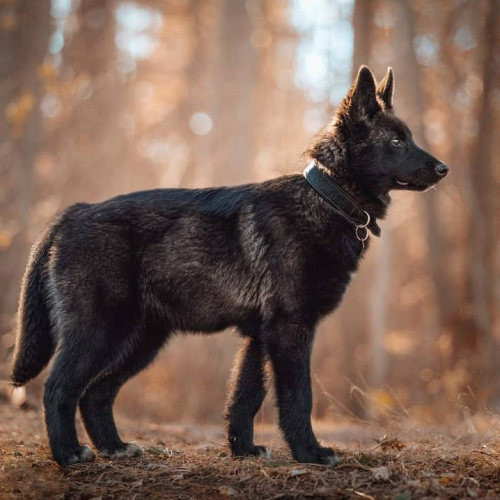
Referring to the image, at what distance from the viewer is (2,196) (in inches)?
426

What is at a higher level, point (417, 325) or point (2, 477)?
point (2, 477)

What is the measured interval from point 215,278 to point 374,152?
1.69m

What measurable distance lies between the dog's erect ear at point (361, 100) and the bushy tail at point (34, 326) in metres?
2.70

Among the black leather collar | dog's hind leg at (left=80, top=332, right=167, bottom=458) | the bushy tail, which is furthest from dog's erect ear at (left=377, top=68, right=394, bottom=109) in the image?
the bushy tail

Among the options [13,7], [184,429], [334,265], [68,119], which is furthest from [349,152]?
[68,119]

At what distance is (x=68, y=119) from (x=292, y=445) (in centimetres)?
1591

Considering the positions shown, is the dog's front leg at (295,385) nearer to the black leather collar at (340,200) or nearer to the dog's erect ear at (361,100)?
the black leather collar at (340,200)

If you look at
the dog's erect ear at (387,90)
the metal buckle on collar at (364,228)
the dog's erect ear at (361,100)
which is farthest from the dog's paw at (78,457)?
the dog's erect ear at (387,90)

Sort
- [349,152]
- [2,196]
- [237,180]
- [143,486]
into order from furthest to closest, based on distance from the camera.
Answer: [237,180]
[2,196]
[349,152]
[143,486]

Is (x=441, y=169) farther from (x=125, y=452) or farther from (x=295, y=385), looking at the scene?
(x=125, y=452)

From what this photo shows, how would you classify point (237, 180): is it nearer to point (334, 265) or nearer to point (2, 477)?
point (334, 265)

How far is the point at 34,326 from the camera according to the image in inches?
212

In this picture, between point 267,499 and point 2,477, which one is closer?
point 267,499

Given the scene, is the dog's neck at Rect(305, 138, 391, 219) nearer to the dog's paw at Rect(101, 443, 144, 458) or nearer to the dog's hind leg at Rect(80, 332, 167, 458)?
the dog's hind leg at Rect(80, 332, 167, 458)
